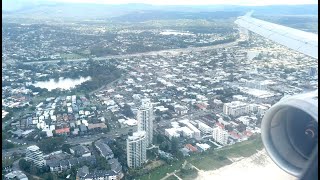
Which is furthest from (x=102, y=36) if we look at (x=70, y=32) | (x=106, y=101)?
(x=106, y=101)

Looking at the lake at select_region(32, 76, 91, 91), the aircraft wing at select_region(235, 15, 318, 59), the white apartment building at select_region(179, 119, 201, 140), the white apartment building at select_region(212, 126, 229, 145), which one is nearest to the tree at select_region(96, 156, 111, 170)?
the white apartment building at select_region(179, 119, 201, 140)

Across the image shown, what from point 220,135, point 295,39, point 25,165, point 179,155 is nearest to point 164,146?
point 179,155

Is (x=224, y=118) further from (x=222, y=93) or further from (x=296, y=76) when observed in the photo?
(x=296, y=76)

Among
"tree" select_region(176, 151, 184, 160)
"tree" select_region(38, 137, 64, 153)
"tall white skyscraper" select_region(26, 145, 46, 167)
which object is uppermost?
"tree" select_region(176, 151, 184, 160)

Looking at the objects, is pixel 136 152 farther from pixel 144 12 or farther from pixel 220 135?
pixel 144 12

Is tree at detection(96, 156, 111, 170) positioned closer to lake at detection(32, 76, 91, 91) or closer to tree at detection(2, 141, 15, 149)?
tree at detection(2, 141, 15, 149)

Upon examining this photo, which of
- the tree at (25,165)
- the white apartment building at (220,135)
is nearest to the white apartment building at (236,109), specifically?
the white apartment building at (220,135)
